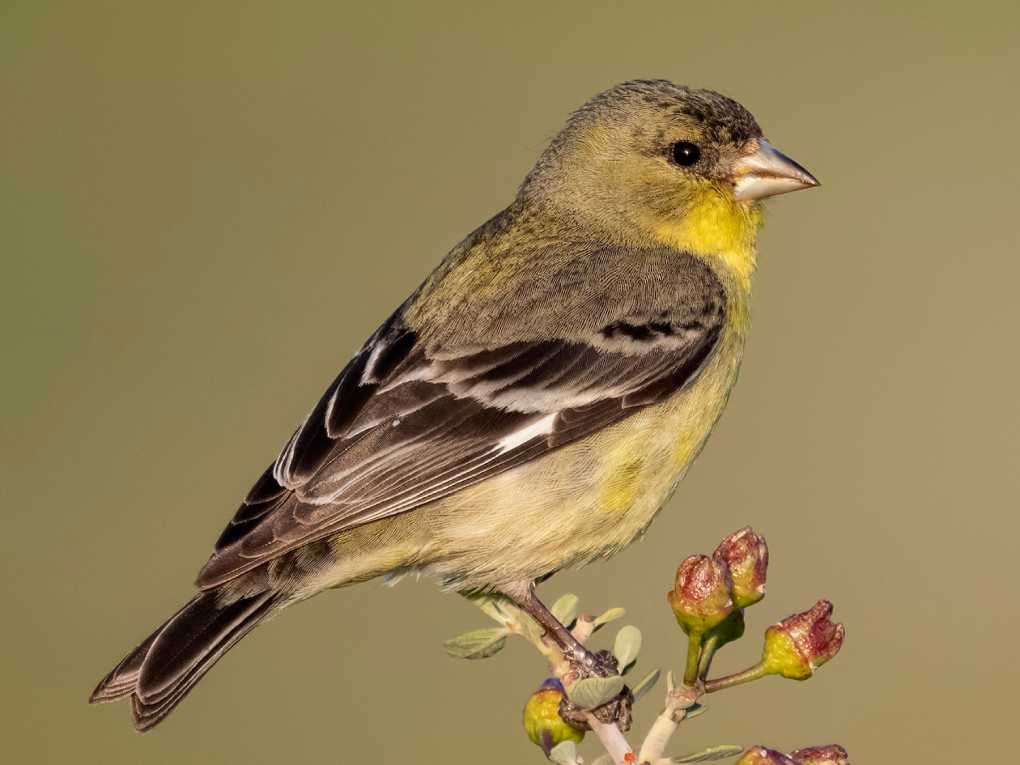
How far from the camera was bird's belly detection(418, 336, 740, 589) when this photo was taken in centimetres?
418

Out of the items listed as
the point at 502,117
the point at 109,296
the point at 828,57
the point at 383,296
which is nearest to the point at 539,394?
the point at 383,296

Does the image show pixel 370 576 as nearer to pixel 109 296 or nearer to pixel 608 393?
pixel 608 393

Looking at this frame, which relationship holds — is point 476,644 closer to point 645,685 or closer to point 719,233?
point 645,685

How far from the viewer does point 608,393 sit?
433cm

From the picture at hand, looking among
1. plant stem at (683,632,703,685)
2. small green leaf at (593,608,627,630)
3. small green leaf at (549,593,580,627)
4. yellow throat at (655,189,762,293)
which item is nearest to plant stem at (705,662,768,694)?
plant stem at (683,632,703,685)

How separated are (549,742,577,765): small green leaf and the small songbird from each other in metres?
0.70

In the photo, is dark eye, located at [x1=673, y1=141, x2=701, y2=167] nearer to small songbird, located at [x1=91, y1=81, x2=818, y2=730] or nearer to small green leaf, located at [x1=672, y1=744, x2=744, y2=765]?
small songbird, located at [x1=91, y1=81, x2=818, y2=730]

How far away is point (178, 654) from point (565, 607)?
1046 mm

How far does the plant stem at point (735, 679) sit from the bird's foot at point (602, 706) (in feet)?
0.93

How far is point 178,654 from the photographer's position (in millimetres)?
3930

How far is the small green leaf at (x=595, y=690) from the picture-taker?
10.00 ft

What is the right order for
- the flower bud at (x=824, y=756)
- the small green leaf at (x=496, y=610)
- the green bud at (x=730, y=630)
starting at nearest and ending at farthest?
the flower bud at (x=824, y=756) < the green bud at (x=730, y=630) < the small green leaf at (x=496, y=610)

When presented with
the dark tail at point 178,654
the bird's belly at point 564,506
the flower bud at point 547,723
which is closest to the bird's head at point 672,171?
the bird's belly at point 564,506

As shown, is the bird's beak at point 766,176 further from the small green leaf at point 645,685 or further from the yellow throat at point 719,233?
the small green leaf at point 645,685
